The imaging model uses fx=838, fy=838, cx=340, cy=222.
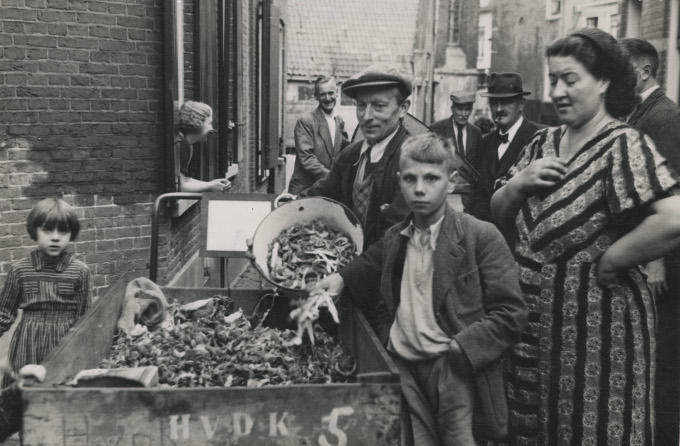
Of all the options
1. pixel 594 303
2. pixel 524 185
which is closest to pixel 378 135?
pixel 524 185

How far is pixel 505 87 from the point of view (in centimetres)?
702

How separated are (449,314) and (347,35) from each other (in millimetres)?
32616

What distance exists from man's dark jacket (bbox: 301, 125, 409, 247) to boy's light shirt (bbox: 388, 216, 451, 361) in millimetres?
500

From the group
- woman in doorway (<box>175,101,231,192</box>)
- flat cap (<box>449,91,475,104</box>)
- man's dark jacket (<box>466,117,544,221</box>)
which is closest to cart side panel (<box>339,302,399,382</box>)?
woman in doorway (<box>175,101,231,192</box>)

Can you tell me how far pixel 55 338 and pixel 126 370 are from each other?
1330mm

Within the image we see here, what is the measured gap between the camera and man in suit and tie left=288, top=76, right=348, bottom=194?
919 cm

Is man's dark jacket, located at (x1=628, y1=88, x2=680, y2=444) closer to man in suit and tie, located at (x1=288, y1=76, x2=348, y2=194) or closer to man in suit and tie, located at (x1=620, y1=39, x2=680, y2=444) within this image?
man in suit and tie, located at (x1=620, y1=39, x2=680, y2=444)

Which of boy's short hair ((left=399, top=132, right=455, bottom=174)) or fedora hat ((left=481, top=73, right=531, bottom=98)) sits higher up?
fedora hat ((left=481, top=73, right=531, bottom=98))

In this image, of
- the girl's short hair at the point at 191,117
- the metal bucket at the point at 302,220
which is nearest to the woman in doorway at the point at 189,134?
the girl's short hair at the point at 191,117

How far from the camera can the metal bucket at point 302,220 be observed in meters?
4.31

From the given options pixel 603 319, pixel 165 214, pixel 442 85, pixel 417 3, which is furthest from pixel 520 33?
pixel 603 319

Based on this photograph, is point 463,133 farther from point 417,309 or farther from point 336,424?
point 336,424

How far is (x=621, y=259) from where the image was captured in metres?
3.35

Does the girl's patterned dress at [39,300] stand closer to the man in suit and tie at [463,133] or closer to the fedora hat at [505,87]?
the fedora hat at [505,87]
